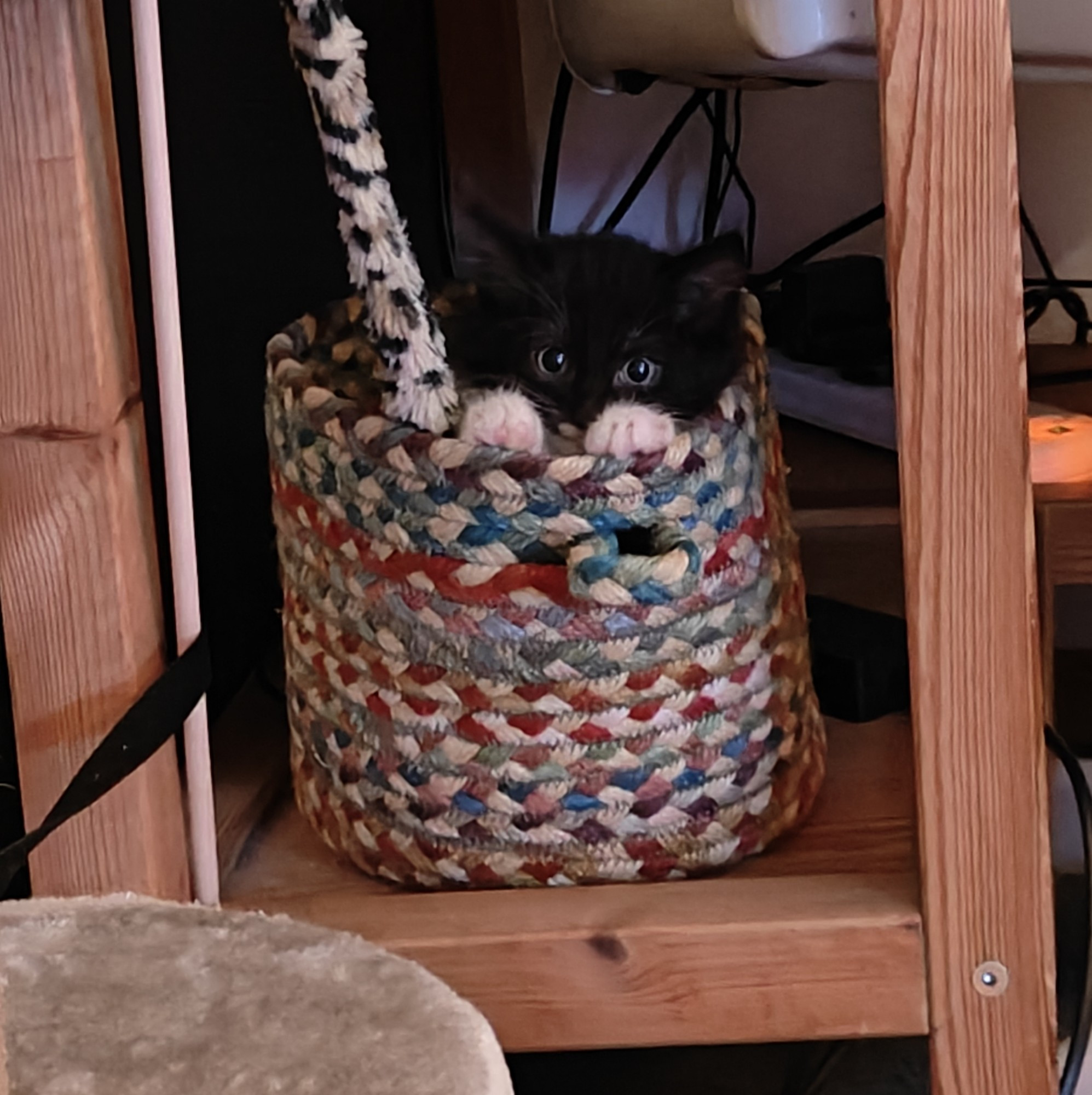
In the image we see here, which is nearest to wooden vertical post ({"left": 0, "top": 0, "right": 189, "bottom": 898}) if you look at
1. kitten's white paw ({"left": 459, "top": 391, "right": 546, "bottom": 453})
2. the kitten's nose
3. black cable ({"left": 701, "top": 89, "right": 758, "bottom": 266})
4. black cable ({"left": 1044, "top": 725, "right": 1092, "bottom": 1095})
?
kitten's white paw ({"left": 459, "top": 391, "right": 546, "bottom": 453})

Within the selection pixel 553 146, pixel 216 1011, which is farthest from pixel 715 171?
pixel 216 1011

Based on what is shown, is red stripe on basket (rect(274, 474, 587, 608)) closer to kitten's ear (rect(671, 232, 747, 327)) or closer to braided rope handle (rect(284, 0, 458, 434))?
braided rope handle (rect(284, 0, 458, 434))

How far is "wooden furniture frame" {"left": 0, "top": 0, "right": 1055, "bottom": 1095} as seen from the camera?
544 millimetres

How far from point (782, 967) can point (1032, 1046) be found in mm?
109

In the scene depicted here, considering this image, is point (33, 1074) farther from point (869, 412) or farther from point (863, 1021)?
point (869, 412)

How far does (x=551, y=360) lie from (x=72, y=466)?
300mm

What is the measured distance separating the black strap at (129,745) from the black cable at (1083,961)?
17.1 inches

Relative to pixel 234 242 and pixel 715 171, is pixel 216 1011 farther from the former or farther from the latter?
pixel 715 171

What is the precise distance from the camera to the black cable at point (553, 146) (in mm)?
1262

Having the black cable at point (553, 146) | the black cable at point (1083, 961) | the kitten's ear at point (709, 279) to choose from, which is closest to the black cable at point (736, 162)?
the black cable at point (553, 146)

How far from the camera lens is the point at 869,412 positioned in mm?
1084

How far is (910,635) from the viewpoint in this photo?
587 mm

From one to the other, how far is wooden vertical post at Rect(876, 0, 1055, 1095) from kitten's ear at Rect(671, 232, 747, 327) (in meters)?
0.25

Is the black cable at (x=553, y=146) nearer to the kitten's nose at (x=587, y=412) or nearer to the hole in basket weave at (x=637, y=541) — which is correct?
the kitten's nose at (x=587, y=412)
